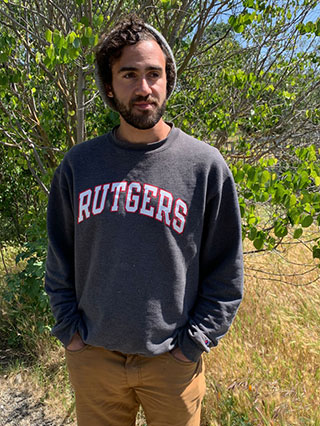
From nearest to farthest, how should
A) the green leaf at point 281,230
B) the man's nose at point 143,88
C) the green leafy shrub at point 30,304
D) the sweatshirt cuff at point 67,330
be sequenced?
the man's nose at point 143,88 → the sweatshirt cuff at point 67,330 → the green leaf at point 281,230 → the green leafy shrub at point 30,304

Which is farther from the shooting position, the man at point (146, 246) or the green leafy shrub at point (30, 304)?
the green leafy shrub at point (30, 304)

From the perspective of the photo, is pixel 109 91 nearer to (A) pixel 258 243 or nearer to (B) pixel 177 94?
(A) pixel 258 243

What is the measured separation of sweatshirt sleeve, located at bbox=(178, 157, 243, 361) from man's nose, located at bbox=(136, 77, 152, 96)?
1.25 feet

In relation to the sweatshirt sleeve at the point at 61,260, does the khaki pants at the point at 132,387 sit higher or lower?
lower

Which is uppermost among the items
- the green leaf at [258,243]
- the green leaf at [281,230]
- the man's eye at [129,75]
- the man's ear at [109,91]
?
the man's eye at [129,75]

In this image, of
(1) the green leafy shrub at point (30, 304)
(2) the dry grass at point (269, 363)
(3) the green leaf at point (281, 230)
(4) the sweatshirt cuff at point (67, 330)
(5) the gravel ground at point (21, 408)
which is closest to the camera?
(4) the sweatshirt cuff at point (67, 330)

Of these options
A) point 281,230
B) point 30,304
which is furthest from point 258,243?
point 30,304

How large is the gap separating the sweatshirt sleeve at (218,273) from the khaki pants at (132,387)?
115 mm

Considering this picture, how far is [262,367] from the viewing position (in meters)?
2.74

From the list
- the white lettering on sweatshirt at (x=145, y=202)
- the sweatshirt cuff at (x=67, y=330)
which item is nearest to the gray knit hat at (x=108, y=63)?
the white lettering on sweatshirt at (x=145, y=202)

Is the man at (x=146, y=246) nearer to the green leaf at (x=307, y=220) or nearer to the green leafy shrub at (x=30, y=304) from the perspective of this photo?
the green leaf at (x=307, y=220)

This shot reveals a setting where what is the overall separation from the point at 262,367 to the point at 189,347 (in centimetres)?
149

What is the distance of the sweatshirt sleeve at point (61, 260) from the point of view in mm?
1592

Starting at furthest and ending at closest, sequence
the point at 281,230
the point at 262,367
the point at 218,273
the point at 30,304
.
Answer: the point at 30,304 < the point at 262,367 < the point at 281,230 < the point at 218,273
